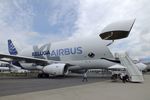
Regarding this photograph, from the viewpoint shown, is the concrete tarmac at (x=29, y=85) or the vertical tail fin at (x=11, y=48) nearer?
the concrete tarmac at (x=29, y=85)

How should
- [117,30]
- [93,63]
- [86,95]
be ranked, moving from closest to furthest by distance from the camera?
[86,95] < [117,30] < [93,63]

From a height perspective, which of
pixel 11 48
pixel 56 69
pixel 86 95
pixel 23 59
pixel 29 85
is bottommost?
pixel 86 95

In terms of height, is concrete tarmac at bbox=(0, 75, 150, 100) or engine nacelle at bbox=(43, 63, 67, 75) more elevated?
engine nacelle at bbox=(43, 63, 67, 75)

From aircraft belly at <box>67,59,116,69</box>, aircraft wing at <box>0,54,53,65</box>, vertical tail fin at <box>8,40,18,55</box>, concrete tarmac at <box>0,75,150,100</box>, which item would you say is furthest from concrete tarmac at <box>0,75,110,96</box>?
vertical tail fin at <box>8,40,18,55</box>

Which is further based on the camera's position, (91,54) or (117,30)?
(91,54)

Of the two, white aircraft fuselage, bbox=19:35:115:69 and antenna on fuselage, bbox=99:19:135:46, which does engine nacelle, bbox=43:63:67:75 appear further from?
antenna on fuselage, bbox=99:19:135:46

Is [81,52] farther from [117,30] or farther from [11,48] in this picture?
[11,48]

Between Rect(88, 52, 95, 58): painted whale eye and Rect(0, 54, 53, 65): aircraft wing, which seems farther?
Rect(0, 54, 53, 65): aircraft wing

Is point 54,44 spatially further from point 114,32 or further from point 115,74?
point 114,32

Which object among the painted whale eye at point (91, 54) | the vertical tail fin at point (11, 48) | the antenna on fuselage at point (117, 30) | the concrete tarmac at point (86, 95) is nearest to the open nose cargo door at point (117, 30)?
the antenna on fuselage at point (117, 30)

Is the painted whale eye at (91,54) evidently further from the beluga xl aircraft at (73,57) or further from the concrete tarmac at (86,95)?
the concrete tarmac at (86,95)

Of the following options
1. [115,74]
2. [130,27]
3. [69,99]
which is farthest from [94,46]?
[69,99]

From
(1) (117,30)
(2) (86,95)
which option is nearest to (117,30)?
(1) (117,30)

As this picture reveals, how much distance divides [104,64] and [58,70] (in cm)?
529
